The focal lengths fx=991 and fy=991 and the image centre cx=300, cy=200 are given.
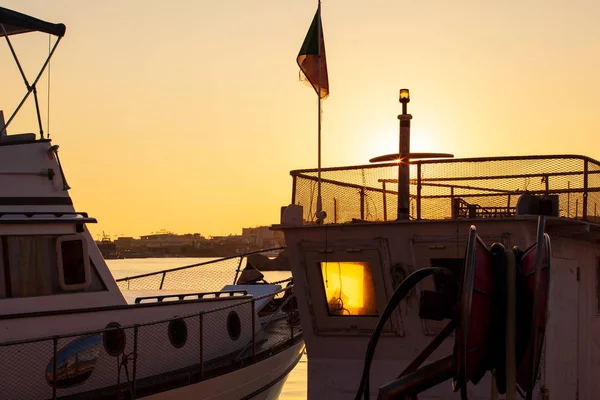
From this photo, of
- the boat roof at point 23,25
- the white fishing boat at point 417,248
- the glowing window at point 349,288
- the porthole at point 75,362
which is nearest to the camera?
the porthole at point 75,362

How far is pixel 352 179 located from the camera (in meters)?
17.0

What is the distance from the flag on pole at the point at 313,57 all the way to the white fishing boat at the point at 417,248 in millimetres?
1992

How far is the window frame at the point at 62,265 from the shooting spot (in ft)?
52.6

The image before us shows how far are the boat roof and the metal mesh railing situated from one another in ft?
19.7

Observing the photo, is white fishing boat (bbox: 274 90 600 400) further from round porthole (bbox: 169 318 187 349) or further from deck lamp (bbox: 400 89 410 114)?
round porthole (bbox: 169 318 187 349)

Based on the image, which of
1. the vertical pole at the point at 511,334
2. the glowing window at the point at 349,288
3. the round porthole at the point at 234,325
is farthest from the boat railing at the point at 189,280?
the vertical pole at the point at 511,334

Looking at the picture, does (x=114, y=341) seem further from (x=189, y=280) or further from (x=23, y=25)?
(x=189, y=280)

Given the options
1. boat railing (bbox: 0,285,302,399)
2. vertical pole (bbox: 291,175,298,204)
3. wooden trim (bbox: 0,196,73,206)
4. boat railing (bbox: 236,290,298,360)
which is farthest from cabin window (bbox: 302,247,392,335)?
wooden trim (bbox: 0,196,73,206)

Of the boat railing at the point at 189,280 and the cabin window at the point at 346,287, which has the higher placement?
the cabin window at the point at 346,287

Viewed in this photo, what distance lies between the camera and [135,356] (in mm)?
14906

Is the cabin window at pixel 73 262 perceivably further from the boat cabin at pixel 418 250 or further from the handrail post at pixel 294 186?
the handrail post at pixel 294 186

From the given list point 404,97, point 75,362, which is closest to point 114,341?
point 75,362

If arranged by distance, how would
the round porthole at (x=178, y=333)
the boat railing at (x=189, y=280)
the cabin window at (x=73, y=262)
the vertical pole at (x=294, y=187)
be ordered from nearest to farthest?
A: 1. the cabin window at (x=73, y=262)
2. the round porthole at (x=178, y=333)
3. the vertical pole at (x=294, y=187)
4. the boat railing at (x=189, y=280)

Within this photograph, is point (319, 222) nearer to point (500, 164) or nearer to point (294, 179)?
point (294, 179)
